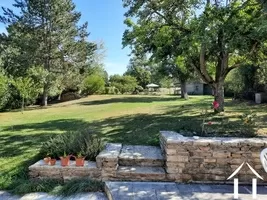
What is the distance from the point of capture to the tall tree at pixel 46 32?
21.5 meters

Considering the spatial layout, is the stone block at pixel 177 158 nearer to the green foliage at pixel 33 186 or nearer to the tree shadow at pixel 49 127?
the green foliage at pixel 33 186

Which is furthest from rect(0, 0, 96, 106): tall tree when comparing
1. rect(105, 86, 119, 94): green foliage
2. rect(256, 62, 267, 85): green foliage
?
rect(256, 62, 267, 85): green foliage

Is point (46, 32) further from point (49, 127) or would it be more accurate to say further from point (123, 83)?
point (123, 83)

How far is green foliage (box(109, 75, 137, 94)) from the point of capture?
36031 millimetres

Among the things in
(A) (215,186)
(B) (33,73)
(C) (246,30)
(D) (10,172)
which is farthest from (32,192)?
(B) (33,73)

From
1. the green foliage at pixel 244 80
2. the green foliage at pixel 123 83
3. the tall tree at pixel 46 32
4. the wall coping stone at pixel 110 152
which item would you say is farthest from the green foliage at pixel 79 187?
the green foliage at pixel 123 83

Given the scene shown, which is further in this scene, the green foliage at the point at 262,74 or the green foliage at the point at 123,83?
the green foliage at the point at 123,83

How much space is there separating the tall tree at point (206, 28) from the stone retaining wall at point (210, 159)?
15.9 feet

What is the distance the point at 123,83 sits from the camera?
37.1 m

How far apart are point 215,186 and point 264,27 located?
4.69 meters

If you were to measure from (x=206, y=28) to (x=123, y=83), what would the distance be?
28.0m

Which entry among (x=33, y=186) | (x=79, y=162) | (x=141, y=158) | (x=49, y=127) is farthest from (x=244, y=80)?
(x=33, y=186)

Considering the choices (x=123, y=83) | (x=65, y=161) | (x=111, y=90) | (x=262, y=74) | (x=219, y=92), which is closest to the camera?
(x=65, y=161)

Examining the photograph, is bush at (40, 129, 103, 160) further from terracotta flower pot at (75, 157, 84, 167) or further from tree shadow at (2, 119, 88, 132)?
tree shadow at (2, 119, 88, 132)
